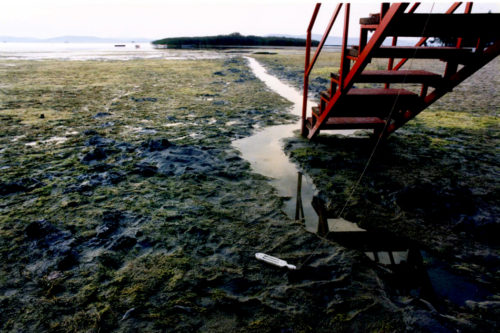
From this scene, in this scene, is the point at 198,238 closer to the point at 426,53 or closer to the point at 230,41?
the point at 426,53

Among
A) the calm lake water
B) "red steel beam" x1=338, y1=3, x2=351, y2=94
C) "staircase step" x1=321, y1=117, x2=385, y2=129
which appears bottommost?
"staircase step" x1=321, y1=117, x2=385, y2=129

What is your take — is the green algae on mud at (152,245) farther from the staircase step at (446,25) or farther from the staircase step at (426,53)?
the staircase step at (446,25)

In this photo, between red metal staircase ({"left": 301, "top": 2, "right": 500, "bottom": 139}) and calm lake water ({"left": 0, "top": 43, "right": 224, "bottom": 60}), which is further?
calm lake water ({"left": 0, "top": 43, "right": 224, "bottom": 60})

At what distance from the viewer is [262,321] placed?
243 centimetres

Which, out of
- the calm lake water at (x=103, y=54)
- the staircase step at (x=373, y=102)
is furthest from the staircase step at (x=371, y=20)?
the calm lake water at (x=103, y=54)

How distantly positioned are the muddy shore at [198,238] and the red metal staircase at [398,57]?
2.67 ft

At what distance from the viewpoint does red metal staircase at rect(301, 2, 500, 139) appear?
3.80 m

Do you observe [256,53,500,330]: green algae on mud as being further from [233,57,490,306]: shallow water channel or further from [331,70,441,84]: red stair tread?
[331,70,441,84]: red stair tread

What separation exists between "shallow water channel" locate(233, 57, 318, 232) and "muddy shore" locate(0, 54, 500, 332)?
0.21 metres

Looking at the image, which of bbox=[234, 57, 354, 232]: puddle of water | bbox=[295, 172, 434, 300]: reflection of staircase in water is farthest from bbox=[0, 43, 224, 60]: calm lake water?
bbox=[295, 172, 434, 300]: reflection of staircase in water

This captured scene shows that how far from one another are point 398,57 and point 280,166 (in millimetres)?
2788

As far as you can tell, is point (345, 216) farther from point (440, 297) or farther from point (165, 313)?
point (165, 313)

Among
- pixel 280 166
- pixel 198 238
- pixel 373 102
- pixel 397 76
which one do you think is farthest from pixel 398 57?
pixel 198 238

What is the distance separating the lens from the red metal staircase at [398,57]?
380 centimetres
